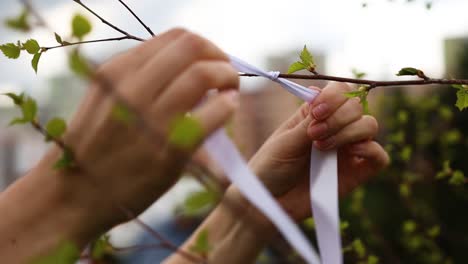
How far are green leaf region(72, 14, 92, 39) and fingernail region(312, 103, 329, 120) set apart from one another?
0.53 metres

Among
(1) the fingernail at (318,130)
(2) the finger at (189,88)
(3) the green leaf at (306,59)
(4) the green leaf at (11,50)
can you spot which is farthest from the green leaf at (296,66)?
(4) the green leaf at (11,50)

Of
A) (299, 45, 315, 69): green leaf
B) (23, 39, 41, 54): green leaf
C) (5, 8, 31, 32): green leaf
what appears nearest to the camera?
(5, 8, 31, 32): green leaf

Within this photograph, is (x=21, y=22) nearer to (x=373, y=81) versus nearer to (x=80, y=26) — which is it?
(x=80, y=26)

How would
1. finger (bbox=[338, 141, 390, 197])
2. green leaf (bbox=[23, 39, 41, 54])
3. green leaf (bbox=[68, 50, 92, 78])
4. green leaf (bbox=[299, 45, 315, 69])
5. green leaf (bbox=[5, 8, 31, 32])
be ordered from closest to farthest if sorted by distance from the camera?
green leaf (bbox=[68, 50, 92, 78]) → green leaf (bbox=[5, 8, 31, 32]) → green leaf (bbox=[23, 39, 41, 54]) → green leaf (bbox=[299, 45, 315, 69]) → finger (bbox=[338, 141, 390, 197])

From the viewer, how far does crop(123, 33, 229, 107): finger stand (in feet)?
2.51

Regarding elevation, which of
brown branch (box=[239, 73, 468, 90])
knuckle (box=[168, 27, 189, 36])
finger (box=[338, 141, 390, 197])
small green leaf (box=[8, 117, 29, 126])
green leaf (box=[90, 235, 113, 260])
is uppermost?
knuckle (box=[168, 27, 189, 36])

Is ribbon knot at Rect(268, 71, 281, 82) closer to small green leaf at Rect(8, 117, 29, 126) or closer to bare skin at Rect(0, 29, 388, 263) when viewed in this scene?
bare skin at Rect(0, 29, 388, 263)

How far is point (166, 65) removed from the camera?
777mm

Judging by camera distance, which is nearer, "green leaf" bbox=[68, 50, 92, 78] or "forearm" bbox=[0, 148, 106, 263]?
"green leaf" bbox=[68, 50, 92, 78]

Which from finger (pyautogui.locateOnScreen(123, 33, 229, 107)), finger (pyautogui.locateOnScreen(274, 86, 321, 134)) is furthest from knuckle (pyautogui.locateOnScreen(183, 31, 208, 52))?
finger (pyautogui.locateOnScreen(274, 86, 321, 134))

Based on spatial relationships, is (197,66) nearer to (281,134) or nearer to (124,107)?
(124,107)

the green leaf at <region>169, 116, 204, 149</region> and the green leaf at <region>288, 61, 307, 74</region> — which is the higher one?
the green leaf at <region>169, 116, 204, 149</region>

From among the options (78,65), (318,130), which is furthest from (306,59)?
(78,65)

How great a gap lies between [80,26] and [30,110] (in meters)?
0.14
